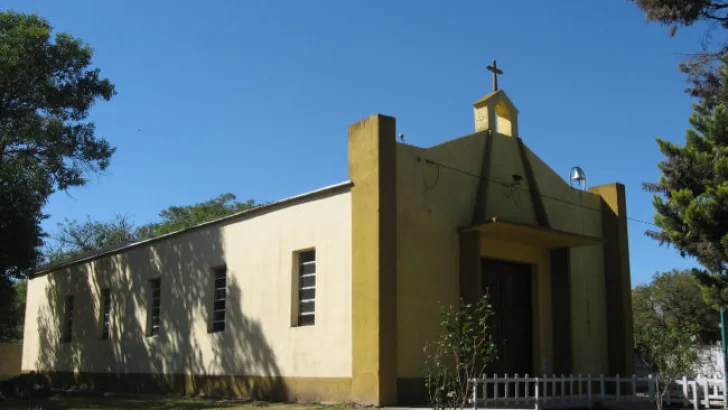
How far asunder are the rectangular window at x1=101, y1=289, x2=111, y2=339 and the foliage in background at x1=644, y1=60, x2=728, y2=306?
15.5 meters

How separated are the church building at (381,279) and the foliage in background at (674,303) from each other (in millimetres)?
20836

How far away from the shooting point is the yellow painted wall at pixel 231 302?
535 inches

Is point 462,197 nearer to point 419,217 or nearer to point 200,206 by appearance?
point 419,217

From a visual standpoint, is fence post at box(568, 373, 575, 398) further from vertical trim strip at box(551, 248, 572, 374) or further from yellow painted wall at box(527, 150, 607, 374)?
yellow painted wall at box(527, 150, 607, 374)

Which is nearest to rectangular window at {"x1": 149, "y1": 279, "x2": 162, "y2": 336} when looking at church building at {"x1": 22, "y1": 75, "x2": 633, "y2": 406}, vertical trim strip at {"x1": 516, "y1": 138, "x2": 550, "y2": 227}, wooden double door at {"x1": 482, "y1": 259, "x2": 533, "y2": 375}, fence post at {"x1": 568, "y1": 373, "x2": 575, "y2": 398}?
church building at {"x1": 22, "y1": 75, "x2": 633, "y2": 406}

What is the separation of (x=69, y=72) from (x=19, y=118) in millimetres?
1895

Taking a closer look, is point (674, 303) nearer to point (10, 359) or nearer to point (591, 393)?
point (591, 393)

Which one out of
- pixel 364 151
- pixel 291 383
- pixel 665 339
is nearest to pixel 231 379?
pixel 291 383

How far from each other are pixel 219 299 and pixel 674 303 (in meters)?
29.2

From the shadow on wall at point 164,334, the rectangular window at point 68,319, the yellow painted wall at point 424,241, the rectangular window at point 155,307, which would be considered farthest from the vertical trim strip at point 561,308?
the rectangular window at point 68,319

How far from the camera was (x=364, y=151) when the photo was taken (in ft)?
43.0

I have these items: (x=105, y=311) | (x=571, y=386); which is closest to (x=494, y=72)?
(x=571, y=386)

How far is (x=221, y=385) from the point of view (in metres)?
16.3

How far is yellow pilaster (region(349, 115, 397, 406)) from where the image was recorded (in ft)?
40.2
